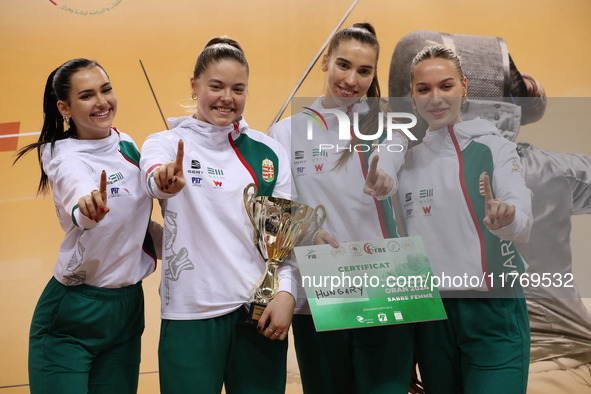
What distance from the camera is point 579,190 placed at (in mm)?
1965

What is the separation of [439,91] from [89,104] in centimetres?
109

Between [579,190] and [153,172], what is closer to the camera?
[153,172]

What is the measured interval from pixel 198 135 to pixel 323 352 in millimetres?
786

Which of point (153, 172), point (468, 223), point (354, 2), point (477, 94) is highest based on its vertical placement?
point (354, 2)

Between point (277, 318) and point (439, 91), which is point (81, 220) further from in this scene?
point (439, 91)

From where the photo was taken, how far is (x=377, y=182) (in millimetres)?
1790

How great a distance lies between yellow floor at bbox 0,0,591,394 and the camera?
352 cm

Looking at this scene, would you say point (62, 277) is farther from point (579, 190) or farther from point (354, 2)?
point (354, 2)

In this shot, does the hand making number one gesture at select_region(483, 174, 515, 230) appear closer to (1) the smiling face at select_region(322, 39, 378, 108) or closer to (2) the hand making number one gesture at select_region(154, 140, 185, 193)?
(1) the smiling face at select_region(322, 39, 378, 108)

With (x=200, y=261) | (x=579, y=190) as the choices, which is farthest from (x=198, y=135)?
(x=579, y=190)

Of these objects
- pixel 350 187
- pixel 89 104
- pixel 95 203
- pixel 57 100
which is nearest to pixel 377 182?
pixel 350 187

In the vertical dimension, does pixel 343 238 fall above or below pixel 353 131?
below

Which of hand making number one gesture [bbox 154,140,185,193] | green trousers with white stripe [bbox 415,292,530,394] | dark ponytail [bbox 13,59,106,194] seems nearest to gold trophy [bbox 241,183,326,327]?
hand making number one gesture [bbox 154,140,185,193]

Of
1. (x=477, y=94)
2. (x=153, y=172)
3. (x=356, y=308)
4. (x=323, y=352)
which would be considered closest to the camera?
(x=153, y=172)
